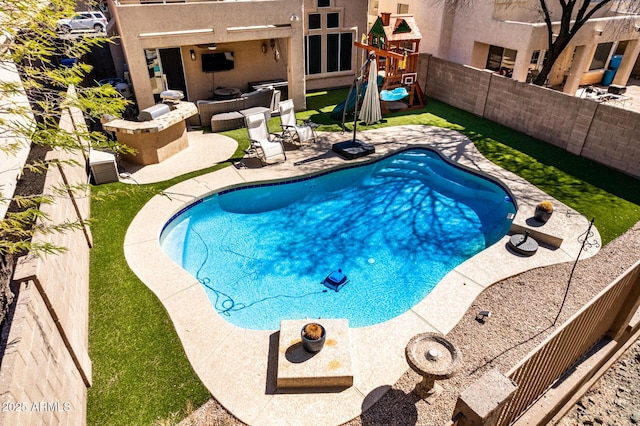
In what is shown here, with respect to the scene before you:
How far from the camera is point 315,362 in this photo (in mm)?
6469

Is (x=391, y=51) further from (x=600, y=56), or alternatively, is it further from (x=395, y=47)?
(x=600, y=56)

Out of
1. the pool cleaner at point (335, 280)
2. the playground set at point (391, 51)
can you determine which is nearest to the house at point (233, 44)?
the playground set at point (391, 51)

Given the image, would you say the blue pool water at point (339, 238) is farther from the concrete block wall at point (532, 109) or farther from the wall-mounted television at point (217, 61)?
the wall-mounted television at point (217, 61)

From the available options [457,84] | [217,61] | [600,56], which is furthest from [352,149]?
[600,56]

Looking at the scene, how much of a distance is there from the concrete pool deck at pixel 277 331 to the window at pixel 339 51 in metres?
11.6

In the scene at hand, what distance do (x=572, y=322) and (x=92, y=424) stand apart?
708 cm

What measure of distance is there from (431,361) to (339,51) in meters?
18.8

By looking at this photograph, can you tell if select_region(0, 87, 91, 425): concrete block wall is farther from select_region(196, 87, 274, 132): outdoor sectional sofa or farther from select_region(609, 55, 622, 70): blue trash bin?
select_region(609, 55, 622, 70): blue trash bin

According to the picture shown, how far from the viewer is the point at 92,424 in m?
5.84

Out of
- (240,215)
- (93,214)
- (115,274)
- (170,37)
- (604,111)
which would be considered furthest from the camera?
(170,37)

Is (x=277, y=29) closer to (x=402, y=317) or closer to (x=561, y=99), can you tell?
(x=561, y=99)

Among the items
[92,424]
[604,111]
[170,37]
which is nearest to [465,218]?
[604,111]

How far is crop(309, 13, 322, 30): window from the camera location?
19688mm

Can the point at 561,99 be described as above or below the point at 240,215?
above
